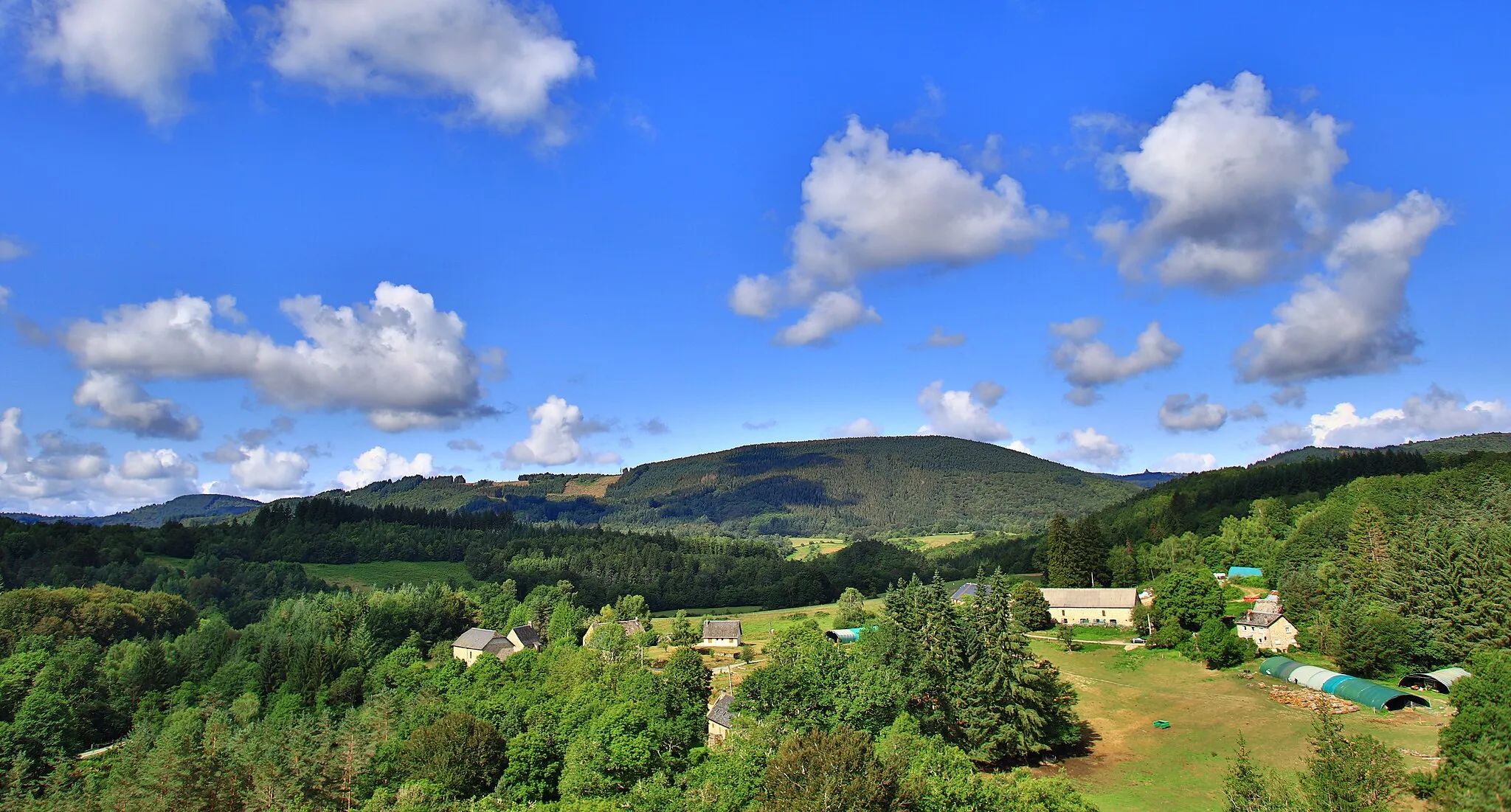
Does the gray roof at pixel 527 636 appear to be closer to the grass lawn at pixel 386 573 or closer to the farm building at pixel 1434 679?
the grass lawn at pixel 386 573

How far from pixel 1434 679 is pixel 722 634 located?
231ft

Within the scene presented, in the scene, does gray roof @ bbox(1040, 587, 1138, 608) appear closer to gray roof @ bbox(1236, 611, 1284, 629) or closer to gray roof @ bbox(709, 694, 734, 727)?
gray roof @ bbox(1236, 611, 1284, 629)

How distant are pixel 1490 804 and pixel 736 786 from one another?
28.3 meters

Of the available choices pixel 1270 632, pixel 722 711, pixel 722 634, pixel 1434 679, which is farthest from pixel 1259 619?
pixel 722 634

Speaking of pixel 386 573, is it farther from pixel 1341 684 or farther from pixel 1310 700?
pixel 1341 684

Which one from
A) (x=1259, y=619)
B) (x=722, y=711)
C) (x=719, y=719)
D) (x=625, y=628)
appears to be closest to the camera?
(x=719, y=719)

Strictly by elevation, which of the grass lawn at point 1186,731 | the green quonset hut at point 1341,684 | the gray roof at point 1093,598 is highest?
the gray roof at point 1093,598

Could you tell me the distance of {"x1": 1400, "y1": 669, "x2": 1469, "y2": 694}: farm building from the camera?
54.1 meters

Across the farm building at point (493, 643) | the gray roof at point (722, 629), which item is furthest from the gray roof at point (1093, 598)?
the farm building at point (493, 643)

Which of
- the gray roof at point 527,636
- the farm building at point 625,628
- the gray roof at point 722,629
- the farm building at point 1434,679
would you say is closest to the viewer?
the farm building at point 1434,679

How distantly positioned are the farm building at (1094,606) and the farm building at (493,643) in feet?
203

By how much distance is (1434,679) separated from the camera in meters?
54.6

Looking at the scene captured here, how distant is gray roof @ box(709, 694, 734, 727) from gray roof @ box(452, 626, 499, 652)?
1979 inches

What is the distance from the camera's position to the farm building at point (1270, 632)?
71000mm
